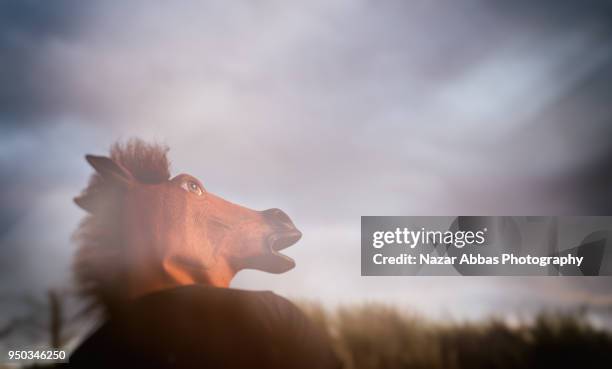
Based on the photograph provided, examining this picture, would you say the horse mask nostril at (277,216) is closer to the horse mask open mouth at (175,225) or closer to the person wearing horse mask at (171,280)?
the horse mask open mouth at (175,225)

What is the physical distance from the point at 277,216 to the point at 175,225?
0.74m

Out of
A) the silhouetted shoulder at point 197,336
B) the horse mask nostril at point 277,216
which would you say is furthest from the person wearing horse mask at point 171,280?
the horse mask nostril at point 277,216

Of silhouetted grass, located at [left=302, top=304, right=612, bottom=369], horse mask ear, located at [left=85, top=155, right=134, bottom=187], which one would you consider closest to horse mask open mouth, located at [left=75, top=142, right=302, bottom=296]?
horse mask ear, located at [left=85, top=155, right=134, bottom=187]

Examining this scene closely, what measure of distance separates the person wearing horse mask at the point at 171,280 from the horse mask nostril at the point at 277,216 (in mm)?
153

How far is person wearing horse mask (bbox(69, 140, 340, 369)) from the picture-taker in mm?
2676

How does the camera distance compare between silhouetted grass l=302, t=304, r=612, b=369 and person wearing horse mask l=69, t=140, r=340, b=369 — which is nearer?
person wearing horse mask l=69, t=140, r=340, b=369

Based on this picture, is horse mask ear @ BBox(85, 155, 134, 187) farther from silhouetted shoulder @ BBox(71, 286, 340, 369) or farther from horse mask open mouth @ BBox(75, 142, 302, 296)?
silhouetted shoulder @ BBox(71, 286, 340, 369)

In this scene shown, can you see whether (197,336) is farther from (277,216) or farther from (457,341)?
(457,341)

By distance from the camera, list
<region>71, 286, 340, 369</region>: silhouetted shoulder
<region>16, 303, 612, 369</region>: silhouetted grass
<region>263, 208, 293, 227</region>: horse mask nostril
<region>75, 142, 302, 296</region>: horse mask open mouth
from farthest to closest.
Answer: <region>263, 208, 293, 227</region>: horse mask nostril
<region>16, 303, 612, 369</region>: silhouetted grass
<region>75, 142, 302, 296</region>: horse mask open mouth
<region>71, 286, 340, 369</region>: silhouetted shoulder

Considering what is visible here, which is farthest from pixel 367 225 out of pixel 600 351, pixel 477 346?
pixel 600 351

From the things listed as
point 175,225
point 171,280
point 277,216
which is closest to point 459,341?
point 277,216

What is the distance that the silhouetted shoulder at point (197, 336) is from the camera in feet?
8.66

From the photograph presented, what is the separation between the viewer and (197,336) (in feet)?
8.82

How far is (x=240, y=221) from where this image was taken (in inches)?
123
